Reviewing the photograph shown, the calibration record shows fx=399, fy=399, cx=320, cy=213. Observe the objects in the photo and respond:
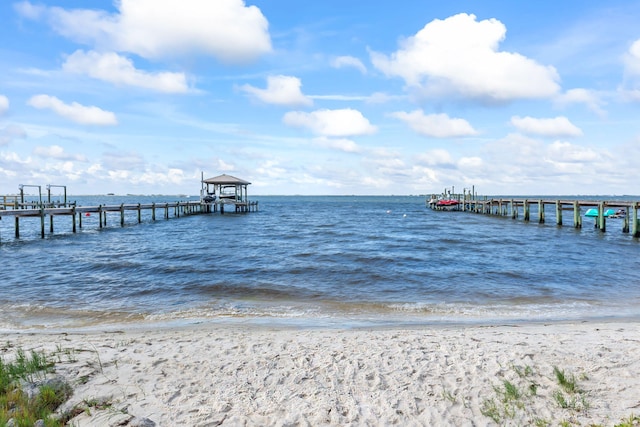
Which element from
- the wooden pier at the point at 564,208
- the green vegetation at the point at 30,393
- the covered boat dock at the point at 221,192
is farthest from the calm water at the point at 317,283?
the covered boat dock at the point at 221,192

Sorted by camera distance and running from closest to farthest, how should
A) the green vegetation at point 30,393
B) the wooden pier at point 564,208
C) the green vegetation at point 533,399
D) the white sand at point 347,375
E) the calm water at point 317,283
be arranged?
the green vegetation at point 30,393, the green vegetation at point 533,399, the white sand at point 347,375, the calm water at point 317,283, the wooden pier at point 564,208

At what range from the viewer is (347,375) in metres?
5.76

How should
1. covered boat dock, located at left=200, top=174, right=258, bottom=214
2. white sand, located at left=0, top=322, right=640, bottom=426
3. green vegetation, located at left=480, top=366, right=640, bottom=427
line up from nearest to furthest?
green vegetation, located at left=480, top=366, right=640, bottom=427, white sand, located at left=0, top=322, right=640, bottom=426, covered boat dock, located at left=200, top=174, right=258, bottom=214

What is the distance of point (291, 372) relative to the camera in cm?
590

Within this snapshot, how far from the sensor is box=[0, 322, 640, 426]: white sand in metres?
4.62

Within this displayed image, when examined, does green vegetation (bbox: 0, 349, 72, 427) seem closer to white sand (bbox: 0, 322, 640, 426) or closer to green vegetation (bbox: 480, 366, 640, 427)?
white sand (bbox: 0, 322, 640, 426)

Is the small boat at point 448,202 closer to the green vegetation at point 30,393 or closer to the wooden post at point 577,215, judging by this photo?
the wooden post at point 577,215

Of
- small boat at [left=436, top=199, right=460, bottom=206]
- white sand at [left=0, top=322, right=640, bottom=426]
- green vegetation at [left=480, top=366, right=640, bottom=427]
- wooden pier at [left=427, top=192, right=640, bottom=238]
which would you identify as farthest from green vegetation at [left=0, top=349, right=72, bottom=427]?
small boat at [left=436, top=199, right=460, bottom=206]

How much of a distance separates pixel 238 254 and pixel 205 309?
423 inches

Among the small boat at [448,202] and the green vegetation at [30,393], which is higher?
the small boat at [448,202]

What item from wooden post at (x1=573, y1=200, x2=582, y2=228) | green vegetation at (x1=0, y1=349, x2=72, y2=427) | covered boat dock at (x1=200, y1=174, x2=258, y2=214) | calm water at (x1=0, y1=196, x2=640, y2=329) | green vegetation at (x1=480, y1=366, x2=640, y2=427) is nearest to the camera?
green vegetation at (x1=0, y1=349, x2=72, y2=427)

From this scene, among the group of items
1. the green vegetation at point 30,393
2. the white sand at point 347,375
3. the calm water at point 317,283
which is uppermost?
the green vegetation at point 30,393

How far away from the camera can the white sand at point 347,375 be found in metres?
4.62

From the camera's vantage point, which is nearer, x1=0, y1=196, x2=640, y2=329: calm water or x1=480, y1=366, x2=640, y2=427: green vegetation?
x1=480, y1=366, x2=640, y2=427: green vegetation
